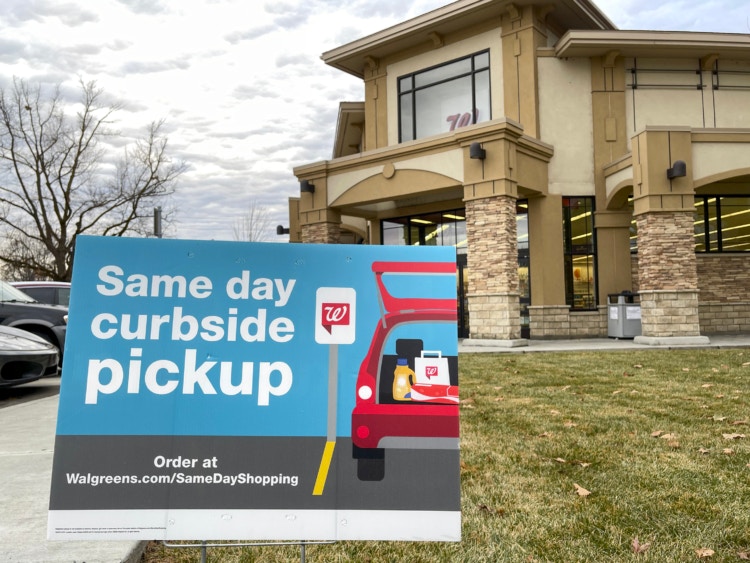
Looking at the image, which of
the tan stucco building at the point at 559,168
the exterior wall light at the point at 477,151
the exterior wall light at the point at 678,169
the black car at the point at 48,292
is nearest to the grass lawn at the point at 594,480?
→ the tan stucco building at the point at 559,168

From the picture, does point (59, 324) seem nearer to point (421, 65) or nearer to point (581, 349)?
point (581, 349)

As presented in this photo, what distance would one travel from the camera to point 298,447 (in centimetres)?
240

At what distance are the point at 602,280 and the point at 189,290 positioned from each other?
56.5 ft

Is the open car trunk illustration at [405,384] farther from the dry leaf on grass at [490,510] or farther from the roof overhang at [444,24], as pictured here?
the roof overhang at [444,24]

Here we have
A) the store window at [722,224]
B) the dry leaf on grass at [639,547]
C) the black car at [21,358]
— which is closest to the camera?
the dry leaf on grass at [639,547]

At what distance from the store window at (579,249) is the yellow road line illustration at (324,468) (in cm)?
1678

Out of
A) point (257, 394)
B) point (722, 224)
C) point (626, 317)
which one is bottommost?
point (257, 394)

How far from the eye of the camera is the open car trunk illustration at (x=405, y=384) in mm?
2408

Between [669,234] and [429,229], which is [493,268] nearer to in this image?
[669,234]

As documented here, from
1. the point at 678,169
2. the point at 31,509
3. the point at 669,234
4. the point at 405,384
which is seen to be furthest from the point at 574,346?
the point at 405,384

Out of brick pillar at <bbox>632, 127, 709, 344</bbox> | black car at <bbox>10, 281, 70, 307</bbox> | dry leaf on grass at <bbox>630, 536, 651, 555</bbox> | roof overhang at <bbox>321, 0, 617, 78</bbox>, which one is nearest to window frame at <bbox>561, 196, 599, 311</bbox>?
brick pillar at <bbox>632, 127, 709, 344</bbox>

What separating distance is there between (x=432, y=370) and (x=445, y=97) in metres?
18.3

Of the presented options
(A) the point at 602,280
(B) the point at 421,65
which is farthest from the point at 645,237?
(B) the point at 421,65

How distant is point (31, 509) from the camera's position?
11.8ft
